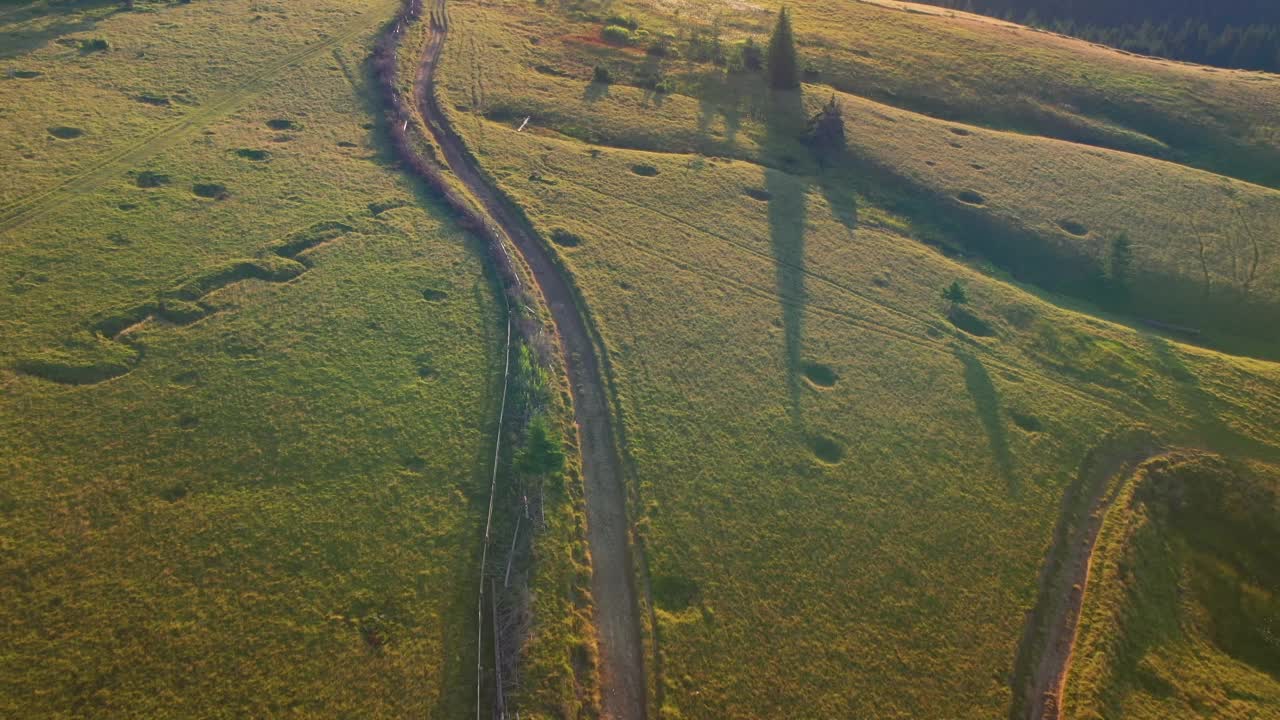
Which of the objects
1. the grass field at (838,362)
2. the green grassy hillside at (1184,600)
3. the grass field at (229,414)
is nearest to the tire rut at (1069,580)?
the green grassy hillside at (1184,600)

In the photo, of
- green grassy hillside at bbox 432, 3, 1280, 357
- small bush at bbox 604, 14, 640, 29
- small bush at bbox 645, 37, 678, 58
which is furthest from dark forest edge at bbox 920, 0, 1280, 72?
small bush at bbox 645, 37, 678, 58

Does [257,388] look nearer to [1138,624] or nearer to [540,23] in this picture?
[1138,624]

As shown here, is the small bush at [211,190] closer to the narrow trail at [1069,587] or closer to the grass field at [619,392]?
the grass field at [619,392]

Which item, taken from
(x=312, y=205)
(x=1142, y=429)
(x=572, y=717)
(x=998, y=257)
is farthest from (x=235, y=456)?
(x=998, y=257)

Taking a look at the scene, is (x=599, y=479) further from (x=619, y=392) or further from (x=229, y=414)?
(x=229, y=414)

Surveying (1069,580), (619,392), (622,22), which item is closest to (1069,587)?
(1069,580)

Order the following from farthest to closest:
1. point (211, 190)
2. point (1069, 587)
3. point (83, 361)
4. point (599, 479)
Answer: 1. point (211, 190)
2. point (83, 361)
3. point (599, 479)
4. point (1069, 587)

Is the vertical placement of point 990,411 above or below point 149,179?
below

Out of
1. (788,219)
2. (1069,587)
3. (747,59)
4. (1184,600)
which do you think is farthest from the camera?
(747,59)
